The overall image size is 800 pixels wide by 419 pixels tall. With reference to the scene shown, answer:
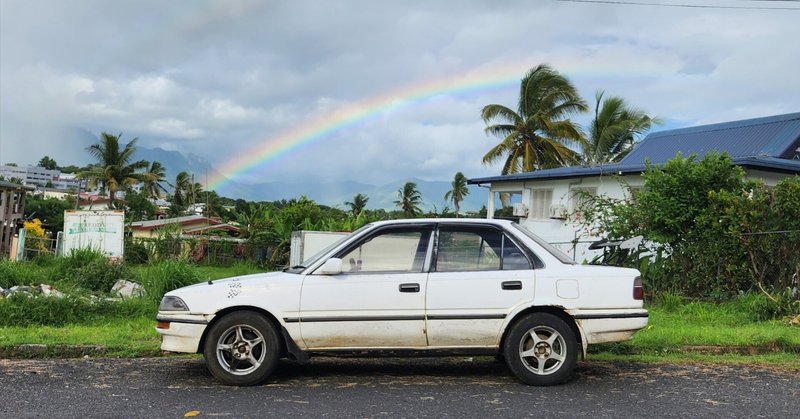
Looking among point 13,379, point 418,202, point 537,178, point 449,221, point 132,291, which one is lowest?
point 13,379

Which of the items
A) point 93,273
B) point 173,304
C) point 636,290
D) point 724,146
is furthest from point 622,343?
point 724,146

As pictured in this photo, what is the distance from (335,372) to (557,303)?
2344 mm

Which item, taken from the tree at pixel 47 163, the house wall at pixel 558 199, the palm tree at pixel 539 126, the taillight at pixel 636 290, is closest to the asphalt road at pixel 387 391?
the taillight at pixel 636 290

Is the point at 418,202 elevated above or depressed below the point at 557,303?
above

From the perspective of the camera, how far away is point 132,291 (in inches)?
431

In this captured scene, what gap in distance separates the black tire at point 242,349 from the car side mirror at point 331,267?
2.28ft

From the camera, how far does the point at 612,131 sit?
31.3 metres

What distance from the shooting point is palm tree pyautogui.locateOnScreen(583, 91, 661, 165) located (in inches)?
1240

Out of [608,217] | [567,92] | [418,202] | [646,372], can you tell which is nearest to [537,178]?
[608,217]

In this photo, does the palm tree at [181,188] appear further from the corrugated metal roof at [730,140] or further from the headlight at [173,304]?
the headlight at [173,304]

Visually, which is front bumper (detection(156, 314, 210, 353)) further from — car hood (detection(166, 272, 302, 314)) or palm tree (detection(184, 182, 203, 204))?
palm tree (detection(184, 182, 203, 204))

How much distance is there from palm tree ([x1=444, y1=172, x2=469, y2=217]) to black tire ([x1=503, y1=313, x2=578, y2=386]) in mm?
63160

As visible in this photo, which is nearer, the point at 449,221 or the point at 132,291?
the point at 449,221

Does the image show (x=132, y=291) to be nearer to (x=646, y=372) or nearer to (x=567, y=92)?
(x=646, y=372)
